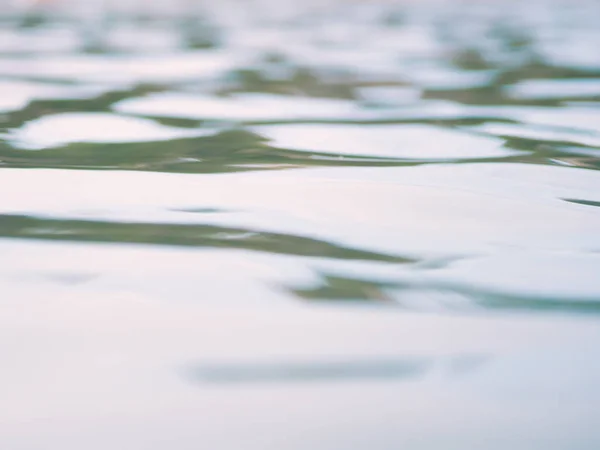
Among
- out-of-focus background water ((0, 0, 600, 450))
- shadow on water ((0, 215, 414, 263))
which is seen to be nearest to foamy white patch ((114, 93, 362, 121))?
out-of-focus background water ((0, 0, 600, 450))

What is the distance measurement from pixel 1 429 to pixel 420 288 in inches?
20.6

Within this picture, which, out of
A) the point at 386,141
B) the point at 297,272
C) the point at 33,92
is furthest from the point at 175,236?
the point at 33,92

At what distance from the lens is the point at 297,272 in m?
1.16

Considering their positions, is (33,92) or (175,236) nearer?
(175,236)

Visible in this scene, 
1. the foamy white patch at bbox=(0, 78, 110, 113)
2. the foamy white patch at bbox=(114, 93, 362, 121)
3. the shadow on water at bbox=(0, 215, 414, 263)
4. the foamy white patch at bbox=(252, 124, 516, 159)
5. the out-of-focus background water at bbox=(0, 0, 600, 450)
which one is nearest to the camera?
the out-of-focus background water at bbox=(0, 0, 600, 450)

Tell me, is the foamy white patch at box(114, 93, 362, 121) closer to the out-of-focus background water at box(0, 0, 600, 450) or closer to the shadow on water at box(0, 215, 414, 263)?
the out-of-focus background water at box(0, 0, 600, 450)

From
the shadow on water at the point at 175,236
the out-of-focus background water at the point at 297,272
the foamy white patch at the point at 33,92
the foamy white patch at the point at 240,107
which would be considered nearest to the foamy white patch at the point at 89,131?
the out-of-focus background water at the point at 297,272

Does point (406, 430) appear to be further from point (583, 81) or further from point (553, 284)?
point (583, 81)

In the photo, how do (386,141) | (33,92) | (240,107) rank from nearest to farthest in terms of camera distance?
(386,141) < (240,107) < (33,92)

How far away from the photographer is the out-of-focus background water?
78cm

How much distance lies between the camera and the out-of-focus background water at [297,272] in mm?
783

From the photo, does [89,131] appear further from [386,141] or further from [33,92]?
[33,92]

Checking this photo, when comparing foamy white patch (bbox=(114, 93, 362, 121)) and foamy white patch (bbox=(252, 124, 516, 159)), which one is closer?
foamy white patch (bbox=(252, 124, 516, 159))

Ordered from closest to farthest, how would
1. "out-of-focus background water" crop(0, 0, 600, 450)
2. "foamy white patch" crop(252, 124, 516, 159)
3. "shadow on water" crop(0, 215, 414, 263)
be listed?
"out-of-focus background water" crop(0, 0, 600, 450) → "shadow on water" crop(0, 215, 414, 263) → "foamy white patch" crop(252, 124, 516, 159)
